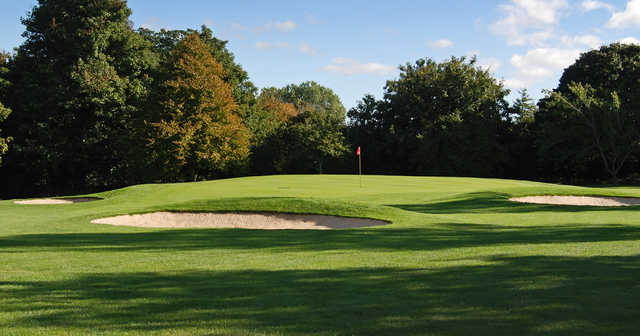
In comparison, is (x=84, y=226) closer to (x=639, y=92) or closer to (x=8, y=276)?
(x=8, y=276)

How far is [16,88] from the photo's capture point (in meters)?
42.9

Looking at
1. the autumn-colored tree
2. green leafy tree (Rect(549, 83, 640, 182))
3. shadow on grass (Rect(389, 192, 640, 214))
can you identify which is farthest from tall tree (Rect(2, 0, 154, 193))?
green leafy tree (Rect(549, 83, 640, 182))

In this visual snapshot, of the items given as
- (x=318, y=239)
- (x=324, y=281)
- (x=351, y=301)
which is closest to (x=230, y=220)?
(x=318, y=239)

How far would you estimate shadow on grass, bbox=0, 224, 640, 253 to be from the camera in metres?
9.65

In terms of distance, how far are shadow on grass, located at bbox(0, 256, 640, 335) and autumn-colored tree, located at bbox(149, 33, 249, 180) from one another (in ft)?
110

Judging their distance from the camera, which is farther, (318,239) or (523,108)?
(523,108)

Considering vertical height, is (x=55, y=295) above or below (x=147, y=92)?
below

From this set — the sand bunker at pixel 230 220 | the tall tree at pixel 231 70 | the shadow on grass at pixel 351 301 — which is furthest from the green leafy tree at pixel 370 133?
the shadow on grass at pixel 351 301

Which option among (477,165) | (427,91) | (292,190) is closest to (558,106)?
(477,165)

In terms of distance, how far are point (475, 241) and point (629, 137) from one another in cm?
3917

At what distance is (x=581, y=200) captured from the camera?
21.1 m

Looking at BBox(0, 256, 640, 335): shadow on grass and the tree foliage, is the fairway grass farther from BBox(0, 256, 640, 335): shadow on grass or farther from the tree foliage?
the tree foliage

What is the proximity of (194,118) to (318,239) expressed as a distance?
104 ft

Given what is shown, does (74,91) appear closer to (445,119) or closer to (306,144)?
(306,144)
